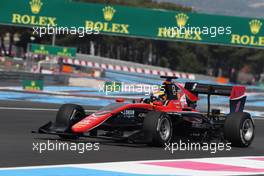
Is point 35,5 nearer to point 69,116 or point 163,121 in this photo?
point 69,116

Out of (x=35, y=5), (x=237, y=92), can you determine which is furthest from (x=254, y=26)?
(x=237, y=92)

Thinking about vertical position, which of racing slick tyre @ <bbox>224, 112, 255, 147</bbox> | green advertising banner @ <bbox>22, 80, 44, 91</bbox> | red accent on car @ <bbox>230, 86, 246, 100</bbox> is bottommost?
racing slick tyre @ <bbox>224, 112, 255, 147</bbox>

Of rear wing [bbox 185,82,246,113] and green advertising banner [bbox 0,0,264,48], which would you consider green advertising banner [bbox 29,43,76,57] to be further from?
rear wing [bbox 185,82,246,113]

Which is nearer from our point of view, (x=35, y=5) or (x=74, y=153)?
(x=74, y=153)

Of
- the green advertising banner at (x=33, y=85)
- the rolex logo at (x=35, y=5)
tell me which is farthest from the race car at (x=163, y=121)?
the rolex logo at (x=35, y=5)

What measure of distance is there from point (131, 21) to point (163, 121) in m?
27.7

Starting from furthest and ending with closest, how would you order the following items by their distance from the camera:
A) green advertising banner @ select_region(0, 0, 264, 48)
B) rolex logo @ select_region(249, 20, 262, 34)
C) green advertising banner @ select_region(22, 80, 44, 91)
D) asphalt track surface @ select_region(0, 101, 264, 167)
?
rolex logo @ select_region(249, 20, 262, 34) < green advertising banner @ select_region(0, 0, 264, 48) < green advertising banner @ select_region(22, 80, 44, 91) < asphalt track surface @ select_region(0, 101, 264, 167)

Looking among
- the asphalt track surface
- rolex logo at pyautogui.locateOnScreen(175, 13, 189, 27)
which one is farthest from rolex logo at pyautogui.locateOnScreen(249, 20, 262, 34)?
the asphalt track surface

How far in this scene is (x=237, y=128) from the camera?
12.4m

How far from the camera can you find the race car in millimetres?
11414

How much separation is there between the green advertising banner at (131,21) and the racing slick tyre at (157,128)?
26195 millimetres

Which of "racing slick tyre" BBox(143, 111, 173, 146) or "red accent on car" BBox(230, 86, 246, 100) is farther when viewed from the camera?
"red accent on car" BBox(230, 86, 246, 100)

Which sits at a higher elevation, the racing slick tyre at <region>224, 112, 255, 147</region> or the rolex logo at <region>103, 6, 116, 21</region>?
the rolex logo at <region>103, 6, 116, 21</region>

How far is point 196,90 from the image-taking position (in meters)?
13.2
